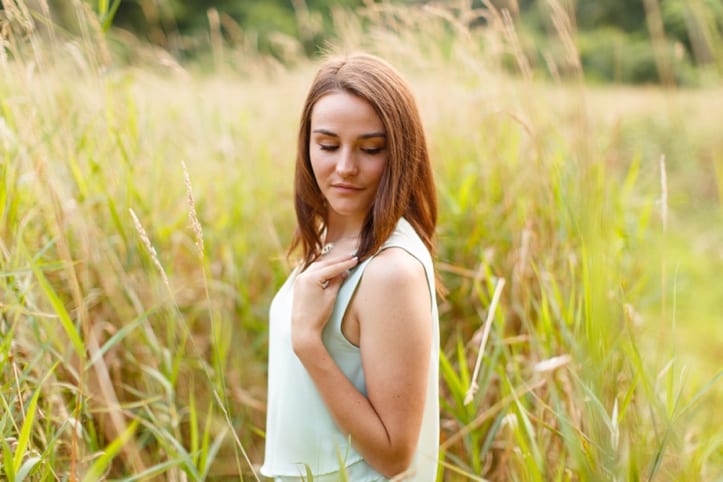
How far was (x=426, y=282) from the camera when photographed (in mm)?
1270

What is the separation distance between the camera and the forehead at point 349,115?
1.32m

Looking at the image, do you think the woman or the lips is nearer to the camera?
the woman

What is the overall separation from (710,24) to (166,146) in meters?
2.05

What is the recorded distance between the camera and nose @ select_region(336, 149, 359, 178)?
4.36 feet

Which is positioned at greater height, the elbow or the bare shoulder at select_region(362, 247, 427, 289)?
the bare shoulder at select_region(362, 247, 427, 289)

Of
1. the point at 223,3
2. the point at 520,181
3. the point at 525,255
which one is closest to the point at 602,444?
the point at 525,255

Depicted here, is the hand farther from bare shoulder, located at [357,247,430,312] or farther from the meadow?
the meadow

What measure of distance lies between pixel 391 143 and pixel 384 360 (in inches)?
15.2

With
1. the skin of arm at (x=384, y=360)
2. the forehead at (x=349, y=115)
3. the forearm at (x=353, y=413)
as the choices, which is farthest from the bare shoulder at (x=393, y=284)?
the forehead at (x=349, y=115)

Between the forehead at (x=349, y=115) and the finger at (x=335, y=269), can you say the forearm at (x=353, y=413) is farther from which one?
the forehead at (x=349, y=115)

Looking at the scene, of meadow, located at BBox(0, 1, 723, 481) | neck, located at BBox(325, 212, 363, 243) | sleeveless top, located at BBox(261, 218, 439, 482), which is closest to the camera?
meadow, located at BBox(0, 1, 723, 481)

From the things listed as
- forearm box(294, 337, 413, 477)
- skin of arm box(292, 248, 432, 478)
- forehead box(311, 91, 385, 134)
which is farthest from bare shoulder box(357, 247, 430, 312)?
forehead box(311, 91, 385, 134)

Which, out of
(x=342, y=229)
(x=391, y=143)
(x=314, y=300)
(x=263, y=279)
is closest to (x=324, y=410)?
(x=314, y=300)

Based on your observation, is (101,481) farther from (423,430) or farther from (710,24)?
(710,24)
